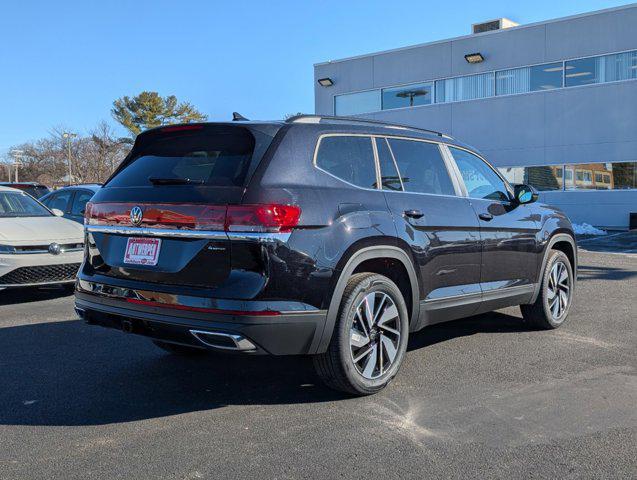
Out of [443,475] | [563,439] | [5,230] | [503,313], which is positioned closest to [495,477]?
[443,475]

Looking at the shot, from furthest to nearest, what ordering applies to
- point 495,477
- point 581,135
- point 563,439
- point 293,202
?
1. point 581,135
2. point 293,202
3. point 563,439
4. point 495,477

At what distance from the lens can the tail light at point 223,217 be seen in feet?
11.9

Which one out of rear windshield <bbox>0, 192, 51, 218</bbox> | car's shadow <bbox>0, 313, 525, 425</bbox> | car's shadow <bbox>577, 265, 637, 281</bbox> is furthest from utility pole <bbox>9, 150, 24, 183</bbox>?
car's shadow <bbox>0, 313, 525, 425</bbox>

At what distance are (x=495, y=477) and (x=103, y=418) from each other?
7.60ft

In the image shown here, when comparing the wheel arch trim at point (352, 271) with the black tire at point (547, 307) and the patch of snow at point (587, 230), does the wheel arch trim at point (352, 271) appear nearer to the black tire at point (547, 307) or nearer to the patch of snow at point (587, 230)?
the black tire at point (547, 307)

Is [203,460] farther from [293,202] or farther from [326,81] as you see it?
[326,81]

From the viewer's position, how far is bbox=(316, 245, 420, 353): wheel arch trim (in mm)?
3896

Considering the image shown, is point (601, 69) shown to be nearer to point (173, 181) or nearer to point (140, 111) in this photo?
point (173, 181)

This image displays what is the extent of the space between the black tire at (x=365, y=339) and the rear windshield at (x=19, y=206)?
6325mm

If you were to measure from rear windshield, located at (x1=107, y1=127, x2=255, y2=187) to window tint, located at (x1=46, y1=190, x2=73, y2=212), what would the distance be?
7.42 metres

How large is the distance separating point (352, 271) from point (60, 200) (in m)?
9.00

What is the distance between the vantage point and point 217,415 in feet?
12.9

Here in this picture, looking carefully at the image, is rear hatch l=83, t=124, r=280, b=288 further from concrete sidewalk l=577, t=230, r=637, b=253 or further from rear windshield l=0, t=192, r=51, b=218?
concrete sidewalk l=577, t=230, r=637, b=253

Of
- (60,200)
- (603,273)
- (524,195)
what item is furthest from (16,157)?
(524,195)
